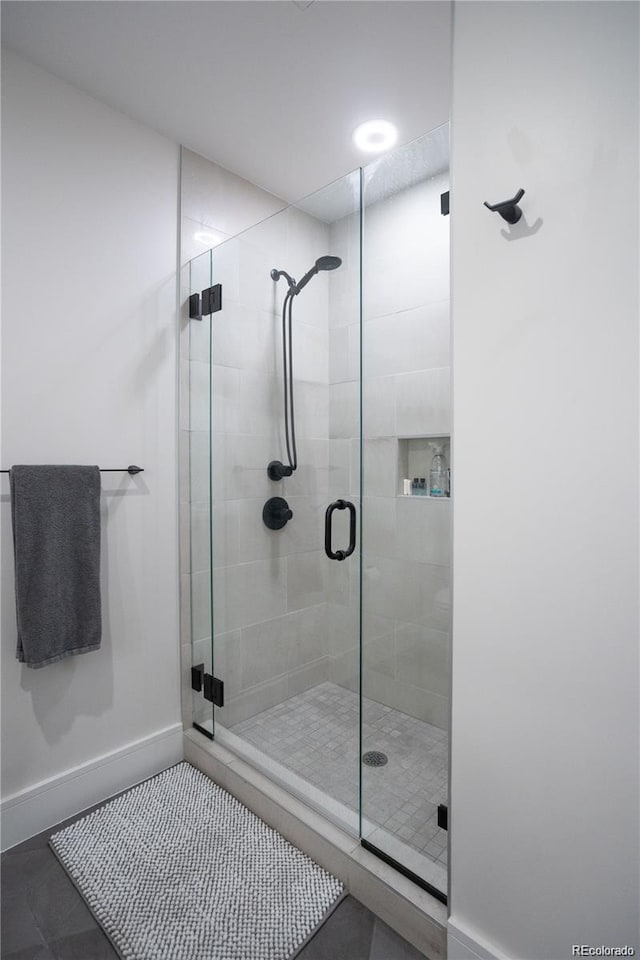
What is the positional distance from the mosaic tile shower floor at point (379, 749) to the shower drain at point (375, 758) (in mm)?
11

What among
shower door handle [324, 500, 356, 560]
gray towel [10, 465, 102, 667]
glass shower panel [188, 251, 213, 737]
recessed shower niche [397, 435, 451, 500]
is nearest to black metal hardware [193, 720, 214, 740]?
glass shower panel [188, 251, 213, 737]

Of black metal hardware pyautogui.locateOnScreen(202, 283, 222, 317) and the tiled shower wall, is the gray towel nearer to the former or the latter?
black metal hardware pyautogui.locateOnScreen(202, 283, 222, 317)

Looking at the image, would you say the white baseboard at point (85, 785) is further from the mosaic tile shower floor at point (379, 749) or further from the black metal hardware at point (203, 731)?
the mosaic tile shower floor at point (379, 749)

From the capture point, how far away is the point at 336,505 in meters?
1.59

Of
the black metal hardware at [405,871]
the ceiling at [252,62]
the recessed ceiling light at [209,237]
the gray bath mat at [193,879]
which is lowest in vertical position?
the gray bath mat at [193,879]

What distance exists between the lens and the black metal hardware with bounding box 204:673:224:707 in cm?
200

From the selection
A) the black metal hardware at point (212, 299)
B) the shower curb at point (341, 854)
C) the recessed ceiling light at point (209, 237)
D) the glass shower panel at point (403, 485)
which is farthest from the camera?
the recessed ceiling light at point (209, 237)

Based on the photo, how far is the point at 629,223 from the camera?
0.89m

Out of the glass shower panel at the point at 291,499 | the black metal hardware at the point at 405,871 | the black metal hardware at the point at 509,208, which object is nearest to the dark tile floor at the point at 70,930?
the black metal hardware at the point at 405,871

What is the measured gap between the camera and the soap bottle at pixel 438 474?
4.74ft

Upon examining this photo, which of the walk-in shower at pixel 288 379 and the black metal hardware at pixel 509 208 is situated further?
the walk-in shower at pixel 288 379

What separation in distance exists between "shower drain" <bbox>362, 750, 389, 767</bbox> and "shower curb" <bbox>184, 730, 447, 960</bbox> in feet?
0.69

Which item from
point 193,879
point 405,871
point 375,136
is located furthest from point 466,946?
point 375,136

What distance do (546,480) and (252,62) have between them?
5.59 ft
